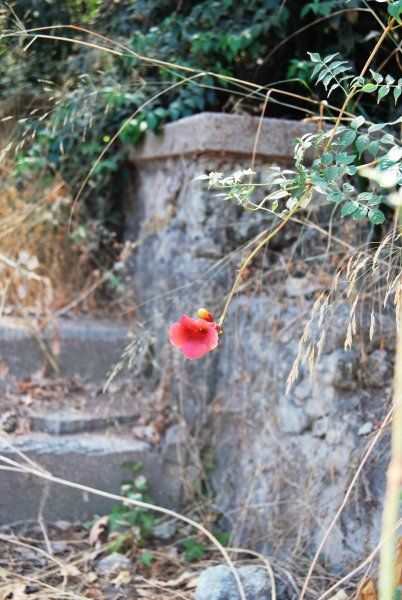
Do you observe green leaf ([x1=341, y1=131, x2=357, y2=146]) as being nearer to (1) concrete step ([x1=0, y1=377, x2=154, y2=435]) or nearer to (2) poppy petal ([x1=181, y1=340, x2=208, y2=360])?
(2) poppy petal ([x1=181, y1=340, x2=208, y2=360])

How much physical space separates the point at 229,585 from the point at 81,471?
0.85 m

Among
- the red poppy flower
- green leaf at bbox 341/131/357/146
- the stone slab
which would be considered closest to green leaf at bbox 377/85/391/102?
green leaf at bbox 341/131/357/146

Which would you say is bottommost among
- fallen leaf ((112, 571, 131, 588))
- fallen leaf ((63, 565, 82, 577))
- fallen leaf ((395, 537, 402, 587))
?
fallen leaf ((112, 571, 131, 588))

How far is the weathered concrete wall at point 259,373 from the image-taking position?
2.06 meters

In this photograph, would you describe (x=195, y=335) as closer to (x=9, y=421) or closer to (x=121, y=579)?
(x=121, y=579)

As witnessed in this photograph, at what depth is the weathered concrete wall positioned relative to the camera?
206 centimetres

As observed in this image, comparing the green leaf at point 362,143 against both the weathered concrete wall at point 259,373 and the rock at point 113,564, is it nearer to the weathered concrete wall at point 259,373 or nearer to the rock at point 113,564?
the weathered concrete wall at point 259,373

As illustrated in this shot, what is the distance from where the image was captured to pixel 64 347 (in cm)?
286

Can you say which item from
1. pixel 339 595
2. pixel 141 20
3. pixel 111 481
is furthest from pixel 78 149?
pixel 339 595

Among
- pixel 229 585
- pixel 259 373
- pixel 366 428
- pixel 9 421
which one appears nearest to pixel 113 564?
pixel 229 585

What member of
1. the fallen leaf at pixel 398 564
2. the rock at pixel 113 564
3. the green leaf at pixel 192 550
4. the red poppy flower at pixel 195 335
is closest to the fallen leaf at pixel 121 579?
the rock at pixel 113 564

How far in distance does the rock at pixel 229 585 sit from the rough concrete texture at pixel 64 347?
1.22 m

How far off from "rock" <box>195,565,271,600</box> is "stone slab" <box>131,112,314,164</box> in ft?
4.65

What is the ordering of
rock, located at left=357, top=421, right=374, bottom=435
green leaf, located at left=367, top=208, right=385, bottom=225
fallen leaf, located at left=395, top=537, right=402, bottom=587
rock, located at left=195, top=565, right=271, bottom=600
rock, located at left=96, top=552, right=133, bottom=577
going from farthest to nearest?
rock, located at left=96, top=552, right=133, bottom=577, rock, located at left=357, top=421, right=374, bottom=435, rock, located at left=195, top=565, right=271, bottom=600, fallen leaf, located at left=395, top=537, right=402, bottom=587, green leaf, located at left=367, top=208, right=385, bottom=225
